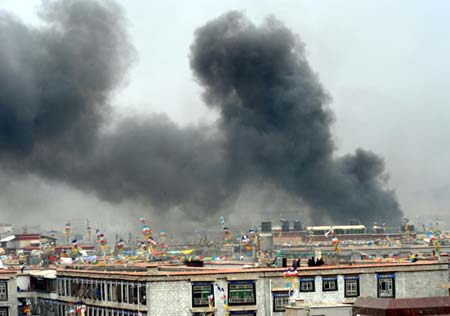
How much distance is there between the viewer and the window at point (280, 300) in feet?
175

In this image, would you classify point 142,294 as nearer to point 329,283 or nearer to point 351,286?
point 329,283

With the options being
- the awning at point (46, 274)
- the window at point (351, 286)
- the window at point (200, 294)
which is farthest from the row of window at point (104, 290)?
the window at point (351, 286)

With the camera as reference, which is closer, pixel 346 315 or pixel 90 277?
pixel 346 315

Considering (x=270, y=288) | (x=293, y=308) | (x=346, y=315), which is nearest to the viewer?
(x=293, y=308)

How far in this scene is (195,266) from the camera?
205 ft

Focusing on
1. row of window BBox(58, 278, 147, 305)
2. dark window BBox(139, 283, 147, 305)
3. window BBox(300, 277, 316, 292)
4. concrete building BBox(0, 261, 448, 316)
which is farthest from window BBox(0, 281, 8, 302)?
window BBox(300, 277, 316, 292)

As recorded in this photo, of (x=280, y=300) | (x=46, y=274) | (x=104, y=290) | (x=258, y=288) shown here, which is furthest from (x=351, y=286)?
(x=46, y=274)

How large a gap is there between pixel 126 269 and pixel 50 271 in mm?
8746

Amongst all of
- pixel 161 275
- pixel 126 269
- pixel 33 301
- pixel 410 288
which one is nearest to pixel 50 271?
pixel 33 301

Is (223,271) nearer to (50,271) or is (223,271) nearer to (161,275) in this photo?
(161,275)

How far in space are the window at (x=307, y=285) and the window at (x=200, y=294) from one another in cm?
491

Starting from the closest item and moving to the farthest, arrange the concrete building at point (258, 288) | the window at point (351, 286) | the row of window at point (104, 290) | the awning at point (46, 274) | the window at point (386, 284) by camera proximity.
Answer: the concrete building at point (258, 288)
the row of window at point (104, 290)
the window at point (351, 286)
the window at point (386, 284)
the awning at point (46, 274)

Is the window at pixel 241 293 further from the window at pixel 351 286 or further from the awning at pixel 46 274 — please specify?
the awning at pixel 46 274

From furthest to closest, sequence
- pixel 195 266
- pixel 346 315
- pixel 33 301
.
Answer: pixel 33 301 → pixel 195 266 → pixel 346 315
